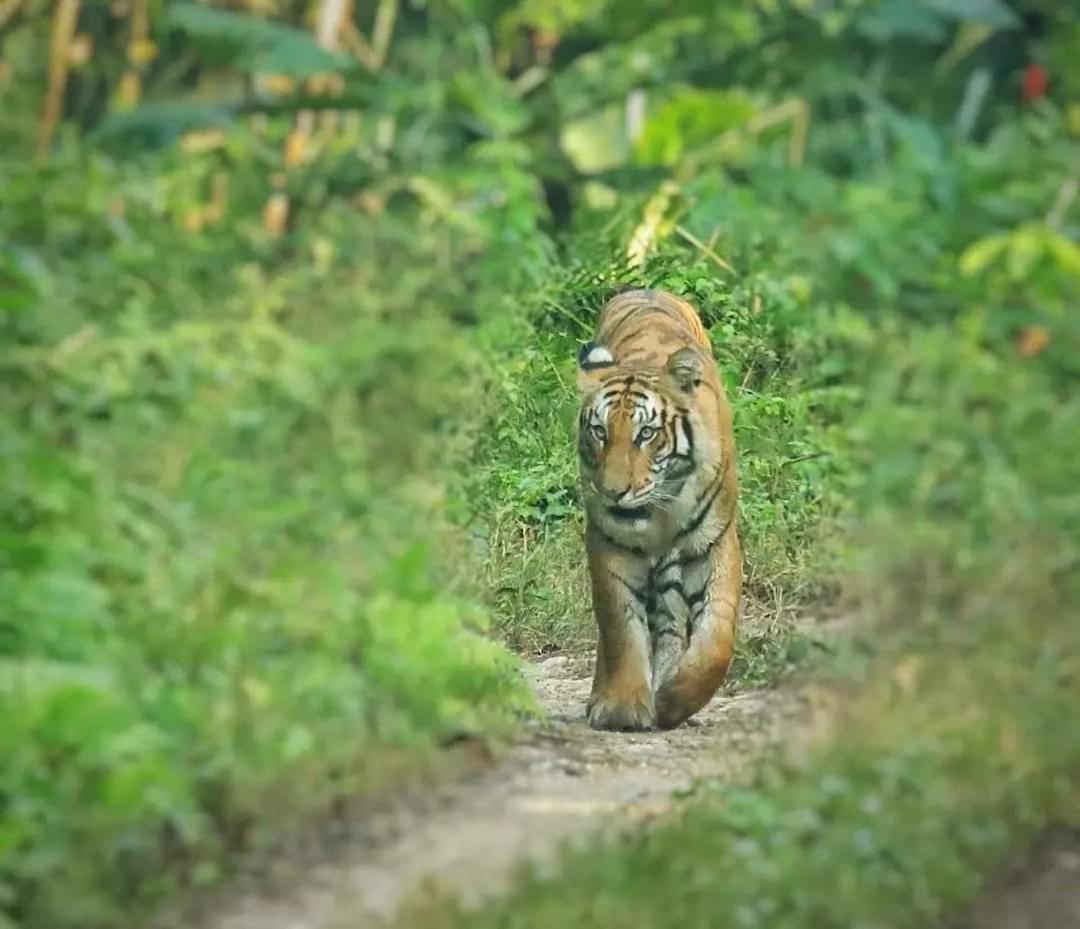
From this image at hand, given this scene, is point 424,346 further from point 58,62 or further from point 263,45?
point 58,62

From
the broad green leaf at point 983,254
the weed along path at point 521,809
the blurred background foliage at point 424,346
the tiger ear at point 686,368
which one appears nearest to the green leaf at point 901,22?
the blurred background foliage at point 424,346

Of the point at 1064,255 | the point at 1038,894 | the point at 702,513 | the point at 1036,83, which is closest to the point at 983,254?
the point at 1064,255

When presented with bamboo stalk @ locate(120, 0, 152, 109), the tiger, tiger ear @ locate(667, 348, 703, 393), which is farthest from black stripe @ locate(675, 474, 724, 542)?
bamboo stalk @ locate(120, 0, 152, 109)

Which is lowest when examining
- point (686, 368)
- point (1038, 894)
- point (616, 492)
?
point (1038, 894)

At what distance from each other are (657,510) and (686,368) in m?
0.17

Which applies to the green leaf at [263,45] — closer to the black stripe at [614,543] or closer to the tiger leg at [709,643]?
the black stripe at [614,543]

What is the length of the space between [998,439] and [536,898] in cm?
66

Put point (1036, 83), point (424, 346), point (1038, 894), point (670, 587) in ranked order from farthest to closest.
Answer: point (670, 587) → point (1036, 83) → point (424, 346) → point (1038, 894)

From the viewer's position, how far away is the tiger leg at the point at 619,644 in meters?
1.81

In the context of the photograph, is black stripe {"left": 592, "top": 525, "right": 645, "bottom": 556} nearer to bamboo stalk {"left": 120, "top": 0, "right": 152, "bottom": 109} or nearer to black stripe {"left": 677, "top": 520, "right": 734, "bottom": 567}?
black stripe {"left": 677, "top": 520, "right": 734, "bottom": 567}

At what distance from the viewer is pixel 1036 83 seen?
6.07 ft

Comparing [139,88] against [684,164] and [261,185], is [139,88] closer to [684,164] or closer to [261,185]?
[261,185]

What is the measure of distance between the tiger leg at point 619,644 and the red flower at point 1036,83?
65 centimetres

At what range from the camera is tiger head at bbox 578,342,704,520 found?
1.88m
